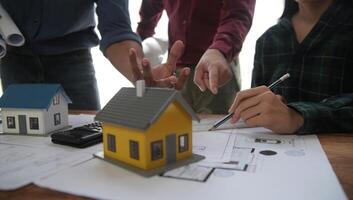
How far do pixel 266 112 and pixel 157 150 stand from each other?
26cm

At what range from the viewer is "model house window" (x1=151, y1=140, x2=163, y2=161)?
18.8 inches

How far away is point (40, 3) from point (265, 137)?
0.76 metres

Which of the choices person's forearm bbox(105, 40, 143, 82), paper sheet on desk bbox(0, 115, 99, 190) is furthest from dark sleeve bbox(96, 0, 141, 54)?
paper sheet on desk bbox(0, 115, 99, 190)

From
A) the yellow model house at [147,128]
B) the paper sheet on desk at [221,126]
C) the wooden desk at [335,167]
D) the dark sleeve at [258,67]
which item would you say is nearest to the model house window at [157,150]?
the yellow model house at [147,128]

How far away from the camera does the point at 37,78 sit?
106cm

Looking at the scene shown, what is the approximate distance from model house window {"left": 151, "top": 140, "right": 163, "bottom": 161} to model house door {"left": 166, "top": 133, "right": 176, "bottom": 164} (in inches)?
0.5

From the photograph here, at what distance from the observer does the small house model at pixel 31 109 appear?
69cm

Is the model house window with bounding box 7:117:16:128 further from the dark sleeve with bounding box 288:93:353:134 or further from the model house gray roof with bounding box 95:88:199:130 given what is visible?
the dark sleeve with bounding box 288:93:353:134

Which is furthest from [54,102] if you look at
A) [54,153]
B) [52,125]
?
[54,153]

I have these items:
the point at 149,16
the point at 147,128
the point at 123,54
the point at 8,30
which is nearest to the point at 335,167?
the point at 147,128

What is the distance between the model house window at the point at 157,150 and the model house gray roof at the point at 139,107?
0.04m

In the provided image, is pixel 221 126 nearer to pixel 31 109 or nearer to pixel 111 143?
pixel 111 143

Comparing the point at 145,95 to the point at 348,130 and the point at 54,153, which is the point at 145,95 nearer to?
the point at 54,153

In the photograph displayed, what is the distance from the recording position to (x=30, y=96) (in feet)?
2.33
